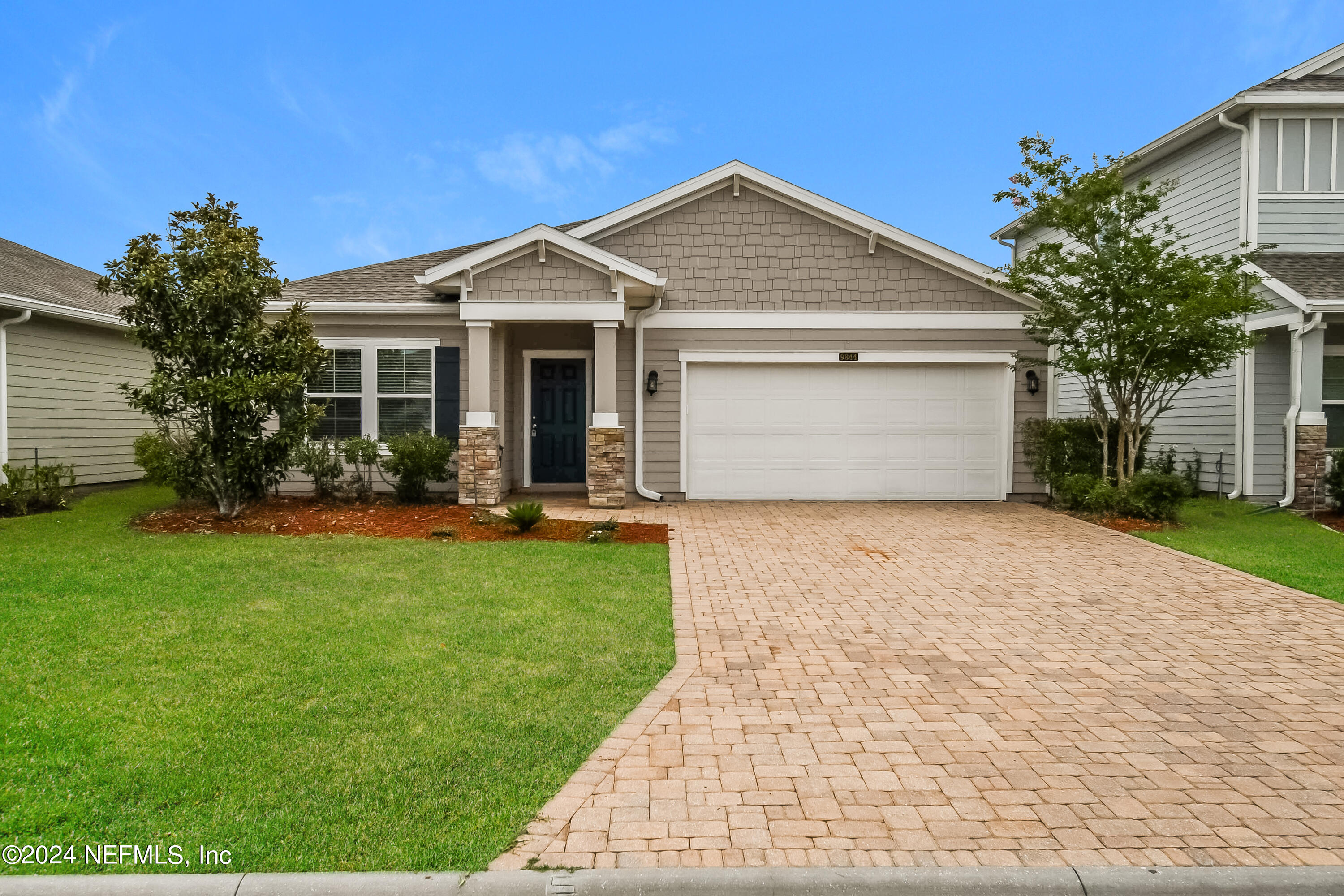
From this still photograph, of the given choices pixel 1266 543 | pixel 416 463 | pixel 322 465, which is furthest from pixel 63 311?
pixel 1266 543

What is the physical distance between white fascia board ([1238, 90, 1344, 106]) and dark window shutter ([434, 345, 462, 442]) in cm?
1357

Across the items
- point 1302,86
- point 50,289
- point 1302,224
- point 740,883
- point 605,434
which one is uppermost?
point 1302,86

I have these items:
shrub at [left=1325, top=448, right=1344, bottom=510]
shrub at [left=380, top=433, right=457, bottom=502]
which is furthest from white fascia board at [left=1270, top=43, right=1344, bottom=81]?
shrub at [left=380, top=433, right=457, bottom=502]

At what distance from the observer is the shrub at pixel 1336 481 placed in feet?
38.9

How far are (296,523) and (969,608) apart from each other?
8385 millimetres

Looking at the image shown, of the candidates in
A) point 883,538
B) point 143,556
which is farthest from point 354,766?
point 883,538

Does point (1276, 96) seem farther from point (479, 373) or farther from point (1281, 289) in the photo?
point (479, 373)

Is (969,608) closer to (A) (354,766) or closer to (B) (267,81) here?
(A) (354,766)

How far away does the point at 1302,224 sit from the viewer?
13.5 meters

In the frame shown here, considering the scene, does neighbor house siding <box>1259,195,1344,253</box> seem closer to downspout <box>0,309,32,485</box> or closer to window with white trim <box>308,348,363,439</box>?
window with white trim <box>308,348,363,439</box>

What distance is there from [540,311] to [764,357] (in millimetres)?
3924

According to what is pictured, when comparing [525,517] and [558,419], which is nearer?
[525,517]

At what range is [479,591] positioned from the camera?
22.7ft

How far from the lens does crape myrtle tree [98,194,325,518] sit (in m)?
9.98
